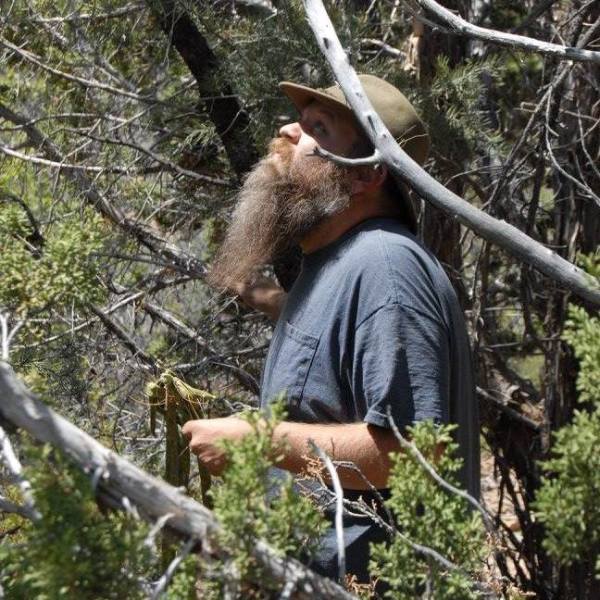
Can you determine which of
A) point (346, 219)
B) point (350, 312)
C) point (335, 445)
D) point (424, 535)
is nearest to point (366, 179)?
point (346, 219)

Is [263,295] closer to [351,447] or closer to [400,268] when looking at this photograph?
[400,268]

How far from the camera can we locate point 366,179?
2.84 m

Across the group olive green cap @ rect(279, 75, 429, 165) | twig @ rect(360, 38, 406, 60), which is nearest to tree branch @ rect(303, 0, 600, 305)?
olive green cap @ rect(279, 75, 429, 165)

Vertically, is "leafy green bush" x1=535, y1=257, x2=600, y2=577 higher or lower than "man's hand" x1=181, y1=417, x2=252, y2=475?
higher

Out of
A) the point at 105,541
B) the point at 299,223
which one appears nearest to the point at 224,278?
the point at 299,223

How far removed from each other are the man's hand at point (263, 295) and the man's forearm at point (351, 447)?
2.73 ft

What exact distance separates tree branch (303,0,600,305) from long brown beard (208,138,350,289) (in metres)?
0.30

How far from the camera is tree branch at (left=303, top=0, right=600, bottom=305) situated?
2.18 m

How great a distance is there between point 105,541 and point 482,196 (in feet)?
10.7

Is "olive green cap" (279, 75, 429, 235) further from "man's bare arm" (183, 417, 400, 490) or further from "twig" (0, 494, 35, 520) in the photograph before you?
"twig" (0, 494, 35, 520)

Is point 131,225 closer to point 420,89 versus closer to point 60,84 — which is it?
point 60,84

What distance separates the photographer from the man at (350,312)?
2.39 metres

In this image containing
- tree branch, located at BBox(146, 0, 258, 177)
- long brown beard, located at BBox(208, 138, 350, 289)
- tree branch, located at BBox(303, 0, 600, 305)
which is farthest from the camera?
tree branch, located at BBox(146, 0, 258, 177)

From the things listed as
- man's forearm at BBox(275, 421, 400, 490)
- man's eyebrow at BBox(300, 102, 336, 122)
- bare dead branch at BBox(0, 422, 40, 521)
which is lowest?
man's forearm at BBox(275, 421, 400, 490)
